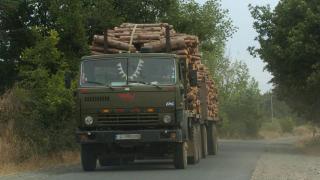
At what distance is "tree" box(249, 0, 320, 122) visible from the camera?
1207 inches

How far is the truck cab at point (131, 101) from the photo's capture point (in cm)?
1772

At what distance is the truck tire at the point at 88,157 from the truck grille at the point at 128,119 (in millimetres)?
1108

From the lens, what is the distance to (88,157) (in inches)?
739

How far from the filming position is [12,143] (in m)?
22.1

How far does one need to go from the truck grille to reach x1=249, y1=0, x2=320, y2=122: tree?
14.0 meters

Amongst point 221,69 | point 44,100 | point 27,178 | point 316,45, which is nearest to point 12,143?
point 44,100

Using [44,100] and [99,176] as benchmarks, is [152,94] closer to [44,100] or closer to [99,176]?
[99,176]

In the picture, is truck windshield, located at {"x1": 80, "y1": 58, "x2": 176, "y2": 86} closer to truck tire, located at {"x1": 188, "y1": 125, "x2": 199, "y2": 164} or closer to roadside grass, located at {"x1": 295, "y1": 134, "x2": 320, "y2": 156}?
truck tire, located at {"x1": 188, "y1": 125, "x2": 199, "y2": 164}

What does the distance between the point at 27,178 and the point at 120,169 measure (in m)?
3.61

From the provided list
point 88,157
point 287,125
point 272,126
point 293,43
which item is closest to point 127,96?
point 88,157

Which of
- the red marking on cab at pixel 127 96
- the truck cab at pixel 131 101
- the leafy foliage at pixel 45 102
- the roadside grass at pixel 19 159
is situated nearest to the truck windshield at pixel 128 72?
the truck cab at pixel 131 101

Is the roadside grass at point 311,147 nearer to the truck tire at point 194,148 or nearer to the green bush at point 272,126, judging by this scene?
the truck tire at point 194,148

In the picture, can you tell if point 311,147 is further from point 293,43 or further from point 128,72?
point 128,72

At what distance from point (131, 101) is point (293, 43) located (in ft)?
48.4
